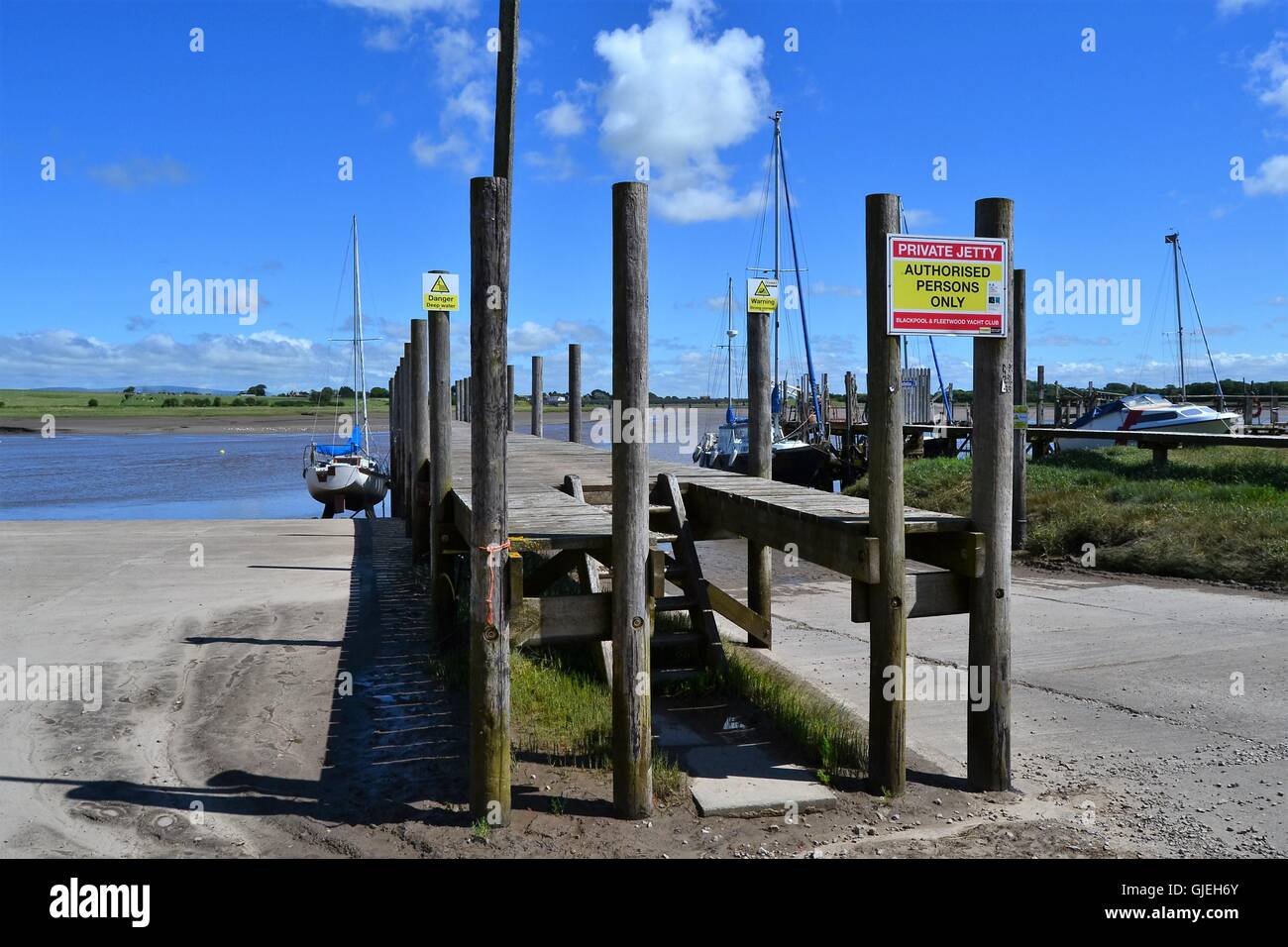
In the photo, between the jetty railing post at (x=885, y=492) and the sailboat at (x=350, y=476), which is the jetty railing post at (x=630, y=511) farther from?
the sailboat at (x=350, y=476)

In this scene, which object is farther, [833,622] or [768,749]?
[833,622]

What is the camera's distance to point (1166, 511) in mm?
14414

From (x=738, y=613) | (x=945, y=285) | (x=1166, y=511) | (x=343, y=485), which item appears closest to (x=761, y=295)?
(x=738, y=613)

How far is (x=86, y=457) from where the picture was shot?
4947 cm

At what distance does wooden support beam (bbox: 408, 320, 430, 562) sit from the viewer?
11648mm

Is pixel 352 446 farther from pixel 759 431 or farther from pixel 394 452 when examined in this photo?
pixel 759 431

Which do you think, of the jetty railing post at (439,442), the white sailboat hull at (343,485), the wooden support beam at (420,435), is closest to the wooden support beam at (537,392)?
the white sailboat hull at (343,485)

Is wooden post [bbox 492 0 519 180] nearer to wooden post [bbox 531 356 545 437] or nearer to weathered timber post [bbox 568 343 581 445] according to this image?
weathered timber post [bbox 568 343 581 445]

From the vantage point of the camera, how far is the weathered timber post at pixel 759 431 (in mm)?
9070

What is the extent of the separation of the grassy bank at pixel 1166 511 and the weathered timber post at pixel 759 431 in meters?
5.98

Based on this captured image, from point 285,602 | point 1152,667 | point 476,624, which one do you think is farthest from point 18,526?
point 1152,667

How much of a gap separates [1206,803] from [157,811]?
5356 millimetres
